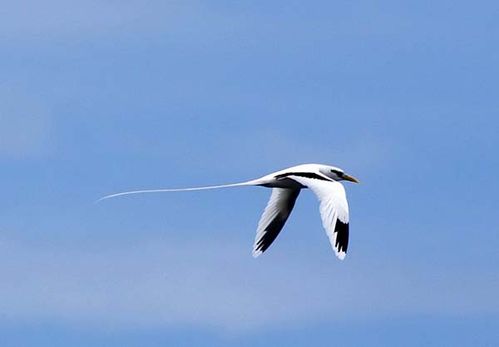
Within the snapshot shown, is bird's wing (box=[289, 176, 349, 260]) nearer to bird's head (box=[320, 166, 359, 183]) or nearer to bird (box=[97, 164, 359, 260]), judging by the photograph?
bird (box=[97, 164, 359, 260])

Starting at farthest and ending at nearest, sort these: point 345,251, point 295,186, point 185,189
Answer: point 295,186, point 185,189, point 345,251

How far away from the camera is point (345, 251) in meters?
58.3

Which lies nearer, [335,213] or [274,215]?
[335,213]

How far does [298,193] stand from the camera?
69250 mm

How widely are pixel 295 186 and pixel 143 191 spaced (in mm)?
8936

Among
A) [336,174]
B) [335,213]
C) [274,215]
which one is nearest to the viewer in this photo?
[335,213]

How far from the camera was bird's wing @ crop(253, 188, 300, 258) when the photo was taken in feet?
224

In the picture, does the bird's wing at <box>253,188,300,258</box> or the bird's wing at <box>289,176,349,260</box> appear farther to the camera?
the bird's wing at <box>253,188,300,258</box>

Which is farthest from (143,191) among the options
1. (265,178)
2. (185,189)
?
(265,178)

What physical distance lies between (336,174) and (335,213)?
26.0ft

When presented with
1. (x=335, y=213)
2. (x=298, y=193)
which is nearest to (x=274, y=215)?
(x=298, y=193)

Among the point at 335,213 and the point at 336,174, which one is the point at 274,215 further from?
the point at 335,213

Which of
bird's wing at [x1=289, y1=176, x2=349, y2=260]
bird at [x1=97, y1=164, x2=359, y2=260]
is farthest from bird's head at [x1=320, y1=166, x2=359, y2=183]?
bird's wing at [x1=289, y1=176, x2=349, y2=260]

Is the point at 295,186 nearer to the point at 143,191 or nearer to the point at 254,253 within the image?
the point at 254,253
